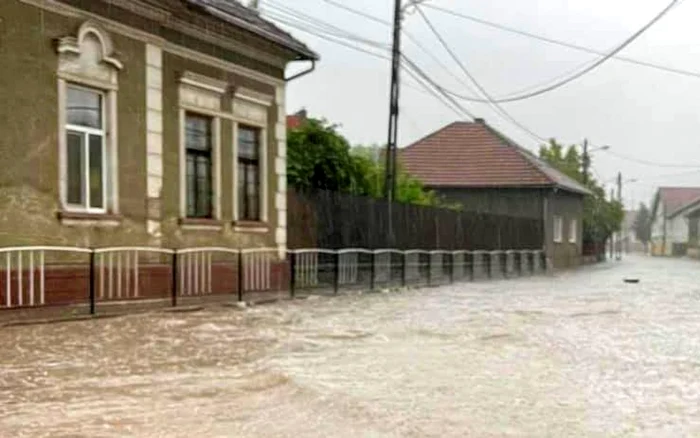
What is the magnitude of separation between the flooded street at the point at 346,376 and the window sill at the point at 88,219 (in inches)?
68.1

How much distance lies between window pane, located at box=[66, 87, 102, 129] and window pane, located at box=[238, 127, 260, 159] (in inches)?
185

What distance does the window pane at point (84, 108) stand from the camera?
14.2 metres

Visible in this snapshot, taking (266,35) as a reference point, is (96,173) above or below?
below

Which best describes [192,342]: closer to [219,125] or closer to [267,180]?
[219,125]

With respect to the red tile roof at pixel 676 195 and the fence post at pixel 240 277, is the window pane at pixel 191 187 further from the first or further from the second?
the red tile roof at pixel 676 195

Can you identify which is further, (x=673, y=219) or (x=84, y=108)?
(x=673, y=219)

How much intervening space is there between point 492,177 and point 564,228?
253 inches

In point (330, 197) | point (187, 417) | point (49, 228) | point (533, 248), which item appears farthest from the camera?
point (533, 248)

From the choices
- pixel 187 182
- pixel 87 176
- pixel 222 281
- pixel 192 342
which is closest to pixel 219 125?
pixel 187 182

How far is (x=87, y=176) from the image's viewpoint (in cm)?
1455

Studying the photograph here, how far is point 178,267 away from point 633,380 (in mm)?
9094

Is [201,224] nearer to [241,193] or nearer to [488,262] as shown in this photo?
[241,193]

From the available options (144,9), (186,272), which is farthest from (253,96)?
(186,272)

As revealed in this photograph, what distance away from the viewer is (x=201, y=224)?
17.5m
